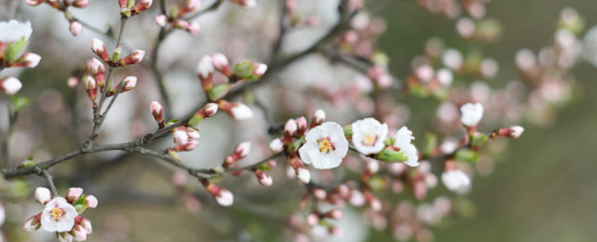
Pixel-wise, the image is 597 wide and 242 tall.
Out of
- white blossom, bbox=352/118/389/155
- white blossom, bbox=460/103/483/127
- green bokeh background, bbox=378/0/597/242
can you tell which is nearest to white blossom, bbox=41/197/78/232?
white blossom, bbox=352/118/389/155

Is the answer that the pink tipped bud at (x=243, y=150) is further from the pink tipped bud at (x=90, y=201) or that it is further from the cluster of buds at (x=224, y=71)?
the pink tipped bud at (x=90, y=201)

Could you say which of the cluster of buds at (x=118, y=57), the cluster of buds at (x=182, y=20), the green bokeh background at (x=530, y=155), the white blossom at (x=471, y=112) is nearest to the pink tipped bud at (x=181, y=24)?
the cluster of buds at (x=182, y=20)

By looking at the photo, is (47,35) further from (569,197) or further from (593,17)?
(569,197)

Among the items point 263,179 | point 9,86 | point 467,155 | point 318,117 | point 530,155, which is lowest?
point 9,86

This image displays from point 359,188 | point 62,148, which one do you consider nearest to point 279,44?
point 359,188

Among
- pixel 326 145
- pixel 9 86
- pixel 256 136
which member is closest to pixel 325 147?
pixel 326 145

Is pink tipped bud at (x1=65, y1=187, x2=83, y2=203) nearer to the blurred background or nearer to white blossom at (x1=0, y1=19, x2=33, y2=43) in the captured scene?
white blossom at (x1=0, y1=19, x2=33, y2=43)

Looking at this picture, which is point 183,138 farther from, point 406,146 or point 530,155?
point 530,155
